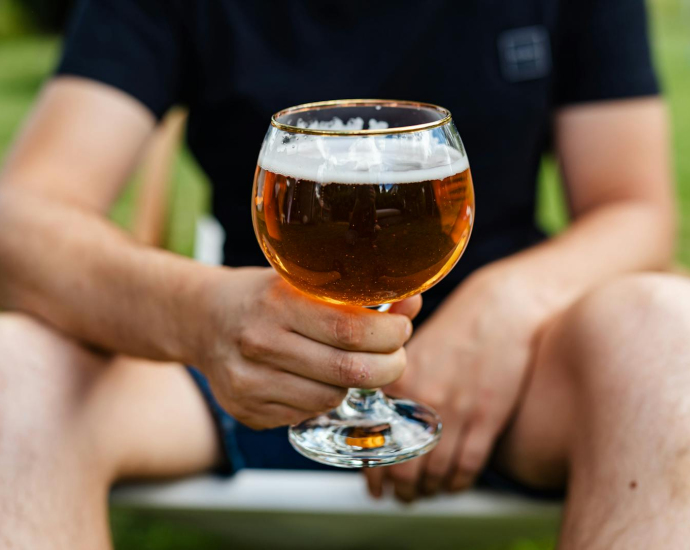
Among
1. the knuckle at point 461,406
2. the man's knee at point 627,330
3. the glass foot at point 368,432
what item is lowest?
the knuckle at point 461,406

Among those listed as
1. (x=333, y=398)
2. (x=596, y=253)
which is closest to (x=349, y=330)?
(x=333, y=398)

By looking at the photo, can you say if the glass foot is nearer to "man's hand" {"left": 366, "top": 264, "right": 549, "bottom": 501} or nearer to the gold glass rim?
"man's hand" {"left": 366, "top": 264, "right": 549, "bottom": 501}

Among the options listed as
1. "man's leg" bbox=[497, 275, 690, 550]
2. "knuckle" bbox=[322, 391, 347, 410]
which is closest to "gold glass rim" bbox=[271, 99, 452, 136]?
"knuckle" bbox=[322, 391, 347, 410]

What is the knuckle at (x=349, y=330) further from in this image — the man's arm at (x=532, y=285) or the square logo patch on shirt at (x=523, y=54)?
the square logo patch on shirt at (x=523, y=54)

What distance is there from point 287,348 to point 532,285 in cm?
65

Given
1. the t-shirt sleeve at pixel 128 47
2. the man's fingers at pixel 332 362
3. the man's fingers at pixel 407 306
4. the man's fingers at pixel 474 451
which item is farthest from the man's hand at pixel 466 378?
the t-shirt sleeve at pixel 128 47

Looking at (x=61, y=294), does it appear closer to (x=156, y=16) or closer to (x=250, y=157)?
(x=250, y=157)

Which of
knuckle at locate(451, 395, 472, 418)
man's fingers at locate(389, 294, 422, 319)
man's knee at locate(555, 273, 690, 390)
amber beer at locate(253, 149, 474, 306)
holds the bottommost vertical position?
knuckle at locate(451, 395, 472, 418)

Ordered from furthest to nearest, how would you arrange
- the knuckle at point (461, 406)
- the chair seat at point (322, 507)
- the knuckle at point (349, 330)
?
the chair seat at point (322, 507)
the knuckle at point (461, 406)
the knuckle at point (349, 330)

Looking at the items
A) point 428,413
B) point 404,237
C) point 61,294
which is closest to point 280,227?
point 404,237

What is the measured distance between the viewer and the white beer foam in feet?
3.15

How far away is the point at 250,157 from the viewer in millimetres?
1878

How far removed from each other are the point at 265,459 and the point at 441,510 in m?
0.40

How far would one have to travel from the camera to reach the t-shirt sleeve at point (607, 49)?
1949 mm
